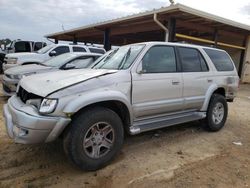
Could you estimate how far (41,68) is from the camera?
7.29 m

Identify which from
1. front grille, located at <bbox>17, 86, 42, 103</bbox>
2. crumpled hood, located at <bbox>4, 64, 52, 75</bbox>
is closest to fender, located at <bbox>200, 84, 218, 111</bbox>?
front grille, located at <bbox>17, 86, 42, 103</bbox>

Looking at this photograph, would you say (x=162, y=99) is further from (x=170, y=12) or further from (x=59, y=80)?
(x=170, y=12)

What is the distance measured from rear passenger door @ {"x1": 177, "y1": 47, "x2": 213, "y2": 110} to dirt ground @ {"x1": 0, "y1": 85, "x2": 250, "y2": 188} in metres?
0.77

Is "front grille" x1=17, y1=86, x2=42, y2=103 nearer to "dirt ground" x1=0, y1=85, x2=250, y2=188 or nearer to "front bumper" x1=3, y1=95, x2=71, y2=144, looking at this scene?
"front bumper" x1=3, y1=95, x2=71, y2=144

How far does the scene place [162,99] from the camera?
424 cm

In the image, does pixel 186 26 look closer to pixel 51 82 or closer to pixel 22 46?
pixel 22 46

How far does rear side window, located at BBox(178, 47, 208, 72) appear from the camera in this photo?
4.77 m

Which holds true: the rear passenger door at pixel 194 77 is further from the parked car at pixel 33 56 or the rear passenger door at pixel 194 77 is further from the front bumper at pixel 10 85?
the parked car at pixel 33 56

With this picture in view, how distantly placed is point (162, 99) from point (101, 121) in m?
1.31

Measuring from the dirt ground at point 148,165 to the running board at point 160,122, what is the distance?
41 centimetres

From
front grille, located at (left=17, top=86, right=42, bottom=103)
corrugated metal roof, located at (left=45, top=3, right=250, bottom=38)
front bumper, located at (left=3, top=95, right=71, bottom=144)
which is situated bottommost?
front bumper, located at (left=3, top=95, right=71, bottom=144)

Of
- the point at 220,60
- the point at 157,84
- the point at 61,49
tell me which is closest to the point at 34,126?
the point at 157,84

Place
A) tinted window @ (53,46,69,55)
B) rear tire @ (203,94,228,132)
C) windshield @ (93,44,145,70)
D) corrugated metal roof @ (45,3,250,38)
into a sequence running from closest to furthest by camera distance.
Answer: windshield @ (93,44,145,70), rear tire @ (203,94,228,132), corrugated metal roof @ (45,3,250,38), tinted window @ (53,46,69,55)

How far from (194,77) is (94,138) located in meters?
2.46
